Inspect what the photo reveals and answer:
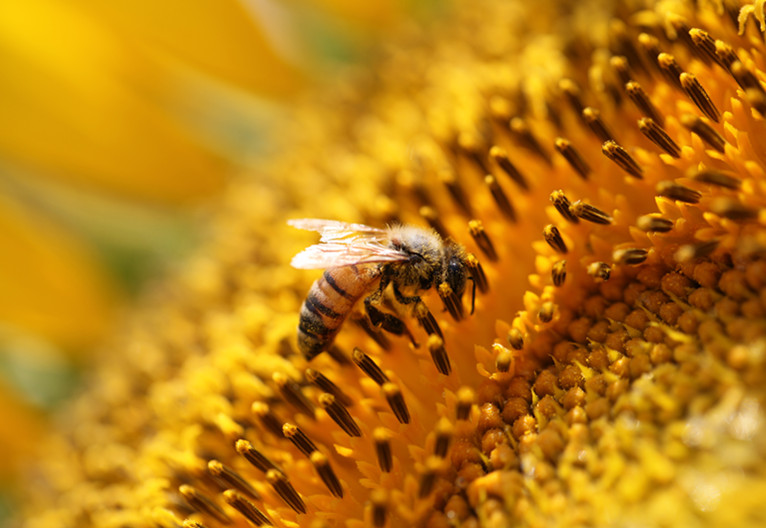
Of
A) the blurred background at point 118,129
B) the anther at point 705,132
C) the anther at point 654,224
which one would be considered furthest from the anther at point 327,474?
the blurred background at point 118,129

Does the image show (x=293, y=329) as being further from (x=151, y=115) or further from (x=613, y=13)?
(x=151, y=115)

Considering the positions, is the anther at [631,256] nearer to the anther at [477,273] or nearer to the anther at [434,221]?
the anther at [477,273]

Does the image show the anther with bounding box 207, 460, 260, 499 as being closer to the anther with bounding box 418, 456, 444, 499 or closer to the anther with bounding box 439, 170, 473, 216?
the anther with bounding box 418, 456, 444, 499

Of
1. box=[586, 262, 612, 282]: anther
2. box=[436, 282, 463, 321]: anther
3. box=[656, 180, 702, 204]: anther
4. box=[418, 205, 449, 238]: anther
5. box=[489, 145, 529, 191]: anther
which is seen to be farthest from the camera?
box=[418, 205, 449, 238]: anther

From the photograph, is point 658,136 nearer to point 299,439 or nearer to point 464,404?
point 464,404

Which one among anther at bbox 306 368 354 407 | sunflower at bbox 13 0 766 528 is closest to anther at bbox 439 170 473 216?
sunflower at bbox 13 0 766 528

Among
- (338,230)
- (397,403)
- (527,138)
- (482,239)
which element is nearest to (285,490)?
(397,403)

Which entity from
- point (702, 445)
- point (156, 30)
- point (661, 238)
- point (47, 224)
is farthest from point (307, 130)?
point (702, 445)
